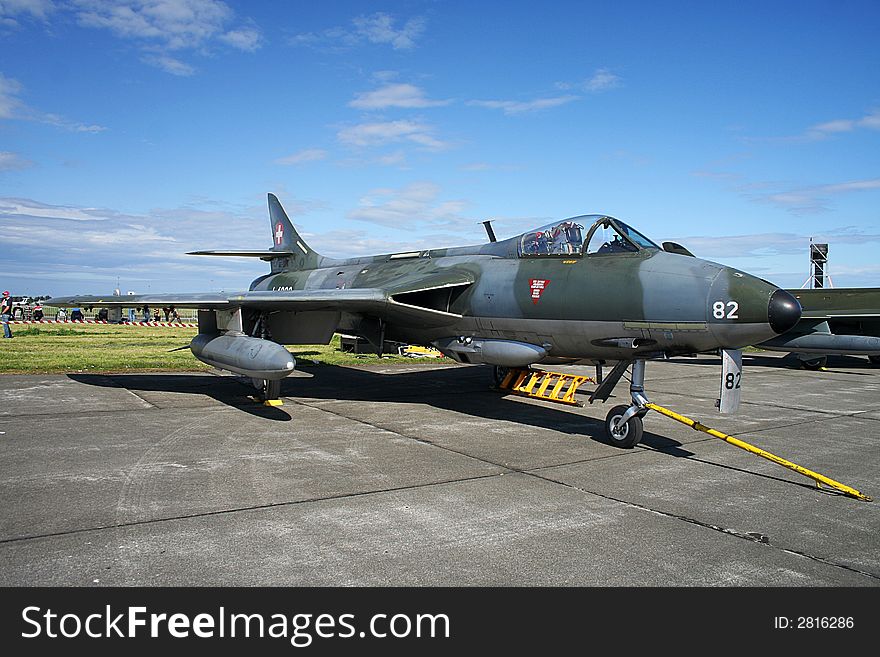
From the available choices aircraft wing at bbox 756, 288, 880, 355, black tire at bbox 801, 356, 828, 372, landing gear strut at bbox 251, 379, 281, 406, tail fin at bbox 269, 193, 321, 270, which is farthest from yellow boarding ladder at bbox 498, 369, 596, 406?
black tire at bbox 801, 356, 828, 372

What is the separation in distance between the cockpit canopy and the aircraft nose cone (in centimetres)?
192

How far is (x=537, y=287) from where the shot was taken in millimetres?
9445

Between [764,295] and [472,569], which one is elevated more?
[764,295]

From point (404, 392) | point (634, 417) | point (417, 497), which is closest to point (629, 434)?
point (634, 417)

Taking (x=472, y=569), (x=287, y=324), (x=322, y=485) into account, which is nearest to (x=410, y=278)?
(x=287, y=324)

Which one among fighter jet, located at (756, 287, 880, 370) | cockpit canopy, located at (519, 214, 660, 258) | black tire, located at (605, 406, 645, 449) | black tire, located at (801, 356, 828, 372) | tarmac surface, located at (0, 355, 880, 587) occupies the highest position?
cockpit canopy, located at (519, 214, 660, 258)

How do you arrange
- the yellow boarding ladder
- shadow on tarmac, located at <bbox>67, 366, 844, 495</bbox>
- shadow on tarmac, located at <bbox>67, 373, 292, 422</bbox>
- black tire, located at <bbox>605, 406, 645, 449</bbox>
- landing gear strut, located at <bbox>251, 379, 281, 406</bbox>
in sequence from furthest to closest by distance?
the yellow boarding ladder < landing gear strut, located at <bbox>251, 379, 281, 406</bbox> < shadow on tarmac, located at <bbox>67, 373, 292, 422</bbox> < shadow on tarmac, located at <bbox>67, 366, 844, 495</bbox> < black tire, located at <bbox>605, 406, 645, 449</bbox>

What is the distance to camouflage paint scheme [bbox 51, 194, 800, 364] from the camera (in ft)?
25.3

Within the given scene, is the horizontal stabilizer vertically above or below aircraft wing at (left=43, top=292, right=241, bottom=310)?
above

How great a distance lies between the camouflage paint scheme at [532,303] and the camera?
773 centimetres

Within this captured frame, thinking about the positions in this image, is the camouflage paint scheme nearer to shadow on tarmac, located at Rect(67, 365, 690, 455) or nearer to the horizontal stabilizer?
shadow on tarmac, located at Rect(67, 365, 690, 455)

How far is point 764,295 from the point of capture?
24.4ft
